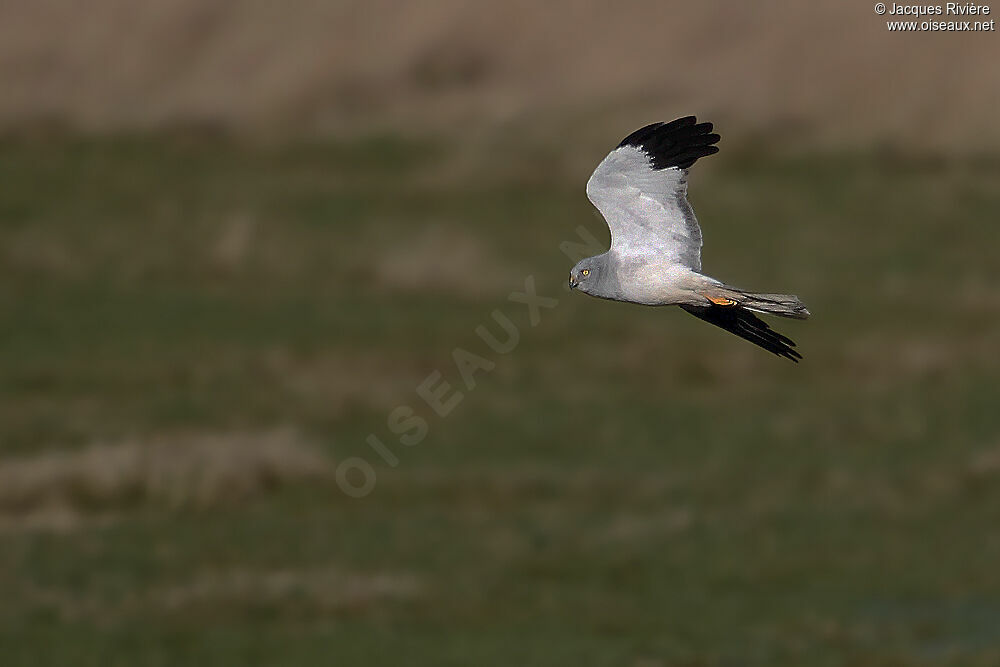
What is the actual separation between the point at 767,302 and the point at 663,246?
609 millimetres

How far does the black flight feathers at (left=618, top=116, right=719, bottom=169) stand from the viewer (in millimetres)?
8709

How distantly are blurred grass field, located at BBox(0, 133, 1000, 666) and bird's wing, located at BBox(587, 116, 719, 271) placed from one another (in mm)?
25447

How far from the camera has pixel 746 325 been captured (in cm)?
855

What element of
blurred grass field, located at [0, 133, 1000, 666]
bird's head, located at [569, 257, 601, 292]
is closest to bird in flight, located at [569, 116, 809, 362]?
bird's head, located at [569, 257, 601, 292]

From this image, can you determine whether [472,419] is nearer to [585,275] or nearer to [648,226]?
[648,226]

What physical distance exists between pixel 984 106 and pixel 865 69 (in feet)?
12.0

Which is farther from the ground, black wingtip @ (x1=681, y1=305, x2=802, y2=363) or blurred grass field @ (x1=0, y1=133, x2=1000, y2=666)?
blurred grass field @ (x1=0, y1=133, x2=1000, y2=666)

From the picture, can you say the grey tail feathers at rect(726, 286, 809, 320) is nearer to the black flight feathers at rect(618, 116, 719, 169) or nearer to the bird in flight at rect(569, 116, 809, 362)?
the bird in flight at rect(569, 116, 809, 362)

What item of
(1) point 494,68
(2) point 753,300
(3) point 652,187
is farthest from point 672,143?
(1) point 494,68

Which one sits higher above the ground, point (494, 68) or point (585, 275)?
point (494, 68)

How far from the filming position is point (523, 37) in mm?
→ 59219

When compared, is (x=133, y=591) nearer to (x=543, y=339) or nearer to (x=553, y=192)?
(x=543, y=339)

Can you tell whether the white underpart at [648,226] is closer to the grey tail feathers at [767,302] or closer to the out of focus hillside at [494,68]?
the grey tail feathers at [767,302]

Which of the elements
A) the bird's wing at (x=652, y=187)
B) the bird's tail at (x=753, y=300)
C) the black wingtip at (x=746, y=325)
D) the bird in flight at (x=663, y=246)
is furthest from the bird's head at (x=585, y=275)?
the bird's tail at (x=753, y=300)
